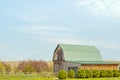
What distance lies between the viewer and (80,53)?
192ft

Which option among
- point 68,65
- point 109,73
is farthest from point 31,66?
point 109,73

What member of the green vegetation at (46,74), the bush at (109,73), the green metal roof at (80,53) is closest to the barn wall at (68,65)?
the green metal roof at (80,53)

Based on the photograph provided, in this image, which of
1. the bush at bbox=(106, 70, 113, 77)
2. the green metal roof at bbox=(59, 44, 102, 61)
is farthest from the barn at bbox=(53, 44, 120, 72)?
the bush at bbox=(106, 70, 113, 77)

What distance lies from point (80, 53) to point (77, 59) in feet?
6.22

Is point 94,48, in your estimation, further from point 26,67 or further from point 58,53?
point 26,67

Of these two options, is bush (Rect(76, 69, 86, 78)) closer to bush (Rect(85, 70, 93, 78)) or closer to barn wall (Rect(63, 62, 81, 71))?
bush (Rect(85, 70, 93, 78))

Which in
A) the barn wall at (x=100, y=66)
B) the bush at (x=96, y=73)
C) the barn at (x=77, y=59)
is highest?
the barn at (x=77, y=59)

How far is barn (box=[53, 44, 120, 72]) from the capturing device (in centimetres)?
5372

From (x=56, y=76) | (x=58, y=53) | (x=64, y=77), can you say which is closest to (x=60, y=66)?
(x=58, y=53)

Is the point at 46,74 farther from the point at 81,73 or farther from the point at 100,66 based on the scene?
the point at 100,66

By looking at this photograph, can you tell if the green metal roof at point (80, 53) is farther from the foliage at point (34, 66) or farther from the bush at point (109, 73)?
the foliage at point (34, 66)

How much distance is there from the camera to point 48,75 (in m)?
49.6

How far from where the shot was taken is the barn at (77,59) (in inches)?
2115

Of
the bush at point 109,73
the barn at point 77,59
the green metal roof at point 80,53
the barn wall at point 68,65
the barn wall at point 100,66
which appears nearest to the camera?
the bush at point 109,73
